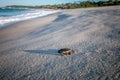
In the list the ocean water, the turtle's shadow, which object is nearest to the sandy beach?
the turtle's shadow

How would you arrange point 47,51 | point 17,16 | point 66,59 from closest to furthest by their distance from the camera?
point 66,59, point 47,51, point 17,16

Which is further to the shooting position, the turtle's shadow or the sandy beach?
the turtle's shadow

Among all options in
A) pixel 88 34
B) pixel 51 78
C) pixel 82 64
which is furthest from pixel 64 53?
pixel 88 34

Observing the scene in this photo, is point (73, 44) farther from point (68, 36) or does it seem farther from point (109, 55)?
point (109, 55)

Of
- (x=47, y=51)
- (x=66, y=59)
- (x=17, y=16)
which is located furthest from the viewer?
(x=17, y=16)

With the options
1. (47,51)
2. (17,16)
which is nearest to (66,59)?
(47,51)

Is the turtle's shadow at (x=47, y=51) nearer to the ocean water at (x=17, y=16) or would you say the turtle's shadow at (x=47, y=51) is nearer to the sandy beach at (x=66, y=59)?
the sandy beach at (x=66, y=59)

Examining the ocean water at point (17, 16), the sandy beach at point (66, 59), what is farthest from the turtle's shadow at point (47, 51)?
the ocean water at point (17, 16)

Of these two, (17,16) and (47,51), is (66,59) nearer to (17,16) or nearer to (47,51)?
(47,51)

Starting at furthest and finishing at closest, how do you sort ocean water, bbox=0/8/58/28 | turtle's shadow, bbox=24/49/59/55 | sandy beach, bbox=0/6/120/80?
ocean water, bbox=0/8/58/28, turtle's shadow, bbox=24/49/59/55, sandy beach, bbox=0/6/120/80

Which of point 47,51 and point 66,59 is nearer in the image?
point 66,59

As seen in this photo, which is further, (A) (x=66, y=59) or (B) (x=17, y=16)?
(B) (x=17, y=16)

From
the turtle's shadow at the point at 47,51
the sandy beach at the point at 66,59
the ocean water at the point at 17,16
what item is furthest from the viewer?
the ocean water at the point at 17,16

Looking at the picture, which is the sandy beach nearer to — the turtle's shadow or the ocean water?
the turtle's shadow
